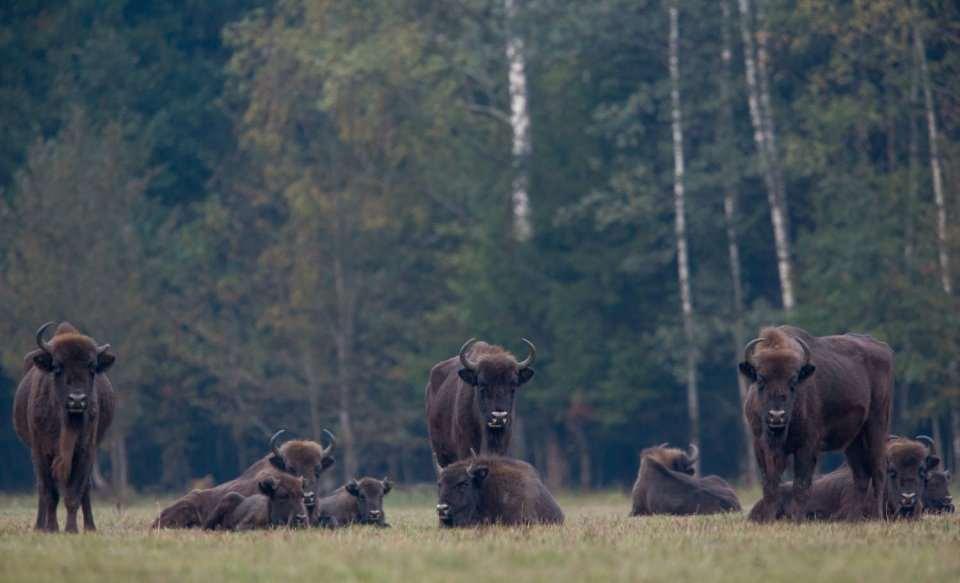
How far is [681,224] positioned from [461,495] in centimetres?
2877

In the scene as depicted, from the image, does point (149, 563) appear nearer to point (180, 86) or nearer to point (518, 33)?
point (518, 33)

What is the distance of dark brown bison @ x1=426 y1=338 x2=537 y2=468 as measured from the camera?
20.7 meters

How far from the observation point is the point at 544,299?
49.3 m

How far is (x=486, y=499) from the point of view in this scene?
19.1m

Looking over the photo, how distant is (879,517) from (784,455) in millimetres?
1372

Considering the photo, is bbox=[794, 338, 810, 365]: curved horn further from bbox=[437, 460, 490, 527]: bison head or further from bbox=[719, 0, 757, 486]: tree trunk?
bbox=[719, 0, 757, 486]: tree trunk

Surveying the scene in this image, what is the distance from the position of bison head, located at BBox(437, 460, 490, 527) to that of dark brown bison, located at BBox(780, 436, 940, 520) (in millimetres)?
3368

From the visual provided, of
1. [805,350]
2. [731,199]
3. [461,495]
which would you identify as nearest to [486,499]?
[461,495]

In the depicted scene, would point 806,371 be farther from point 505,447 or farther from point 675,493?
point 675,493

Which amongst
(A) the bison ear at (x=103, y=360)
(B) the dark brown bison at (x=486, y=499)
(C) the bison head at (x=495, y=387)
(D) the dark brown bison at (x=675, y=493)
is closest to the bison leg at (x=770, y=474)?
(B) the dark brown bison at (x=486, y=499)

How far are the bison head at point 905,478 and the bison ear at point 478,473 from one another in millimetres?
4603

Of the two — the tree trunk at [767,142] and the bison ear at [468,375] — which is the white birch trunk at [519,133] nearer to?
the tree trunk at [767,142]

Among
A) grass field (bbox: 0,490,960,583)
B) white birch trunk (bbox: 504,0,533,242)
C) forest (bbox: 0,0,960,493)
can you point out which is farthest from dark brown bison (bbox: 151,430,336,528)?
white birch trunk (bbox: 504,0,533,242)

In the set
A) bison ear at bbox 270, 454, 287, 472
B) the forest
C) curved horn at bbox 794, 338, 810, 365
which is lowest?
bison ear at bbox 270, 454, 287, 472
